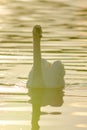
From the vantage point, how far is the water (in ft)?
45.1

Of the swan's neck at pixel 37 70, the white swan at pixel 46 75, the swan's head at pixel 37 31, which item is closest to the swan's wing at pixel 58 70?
the white swan at pixel 46 75

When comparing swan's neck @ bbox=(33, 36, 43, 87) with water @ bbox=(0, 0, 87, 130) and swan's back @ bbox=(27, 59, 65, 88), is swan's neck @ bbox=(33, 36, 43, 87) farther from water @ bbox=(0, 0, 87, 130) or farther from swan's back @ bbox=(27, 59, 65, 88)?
water @ bbox=(0, 0, 87, 130)

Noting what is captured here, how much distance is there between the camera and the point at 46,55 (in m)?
19.8

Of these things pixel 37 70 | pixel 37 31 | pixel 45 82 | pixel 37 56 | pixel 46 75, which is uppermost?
pixel 37 31

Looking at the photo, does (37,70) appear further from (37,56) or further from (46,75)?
(37,56)

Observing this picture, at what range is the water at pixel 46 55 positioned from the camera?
1373 cm

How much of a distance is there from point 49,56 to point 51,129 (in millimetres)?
7006

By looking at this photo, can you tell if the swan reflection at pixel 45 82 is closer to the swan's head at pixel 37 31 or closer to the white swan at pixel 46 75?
the white swan at pixel 46 75

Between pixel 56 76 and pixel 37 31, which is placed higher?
pixel 37 31

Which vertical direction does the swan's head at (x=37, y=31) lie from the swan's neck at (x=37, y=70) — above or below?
above

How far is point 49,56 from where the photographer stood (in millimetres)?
19656

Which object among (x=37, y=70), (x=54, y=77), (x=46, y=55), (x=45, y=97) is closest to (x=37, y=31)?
(x=37, y=70)

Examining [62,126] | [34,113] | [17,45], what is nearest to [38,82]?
[34,113]

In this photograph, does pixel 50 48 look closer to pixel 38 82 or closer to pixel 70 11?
pixel 38 82
